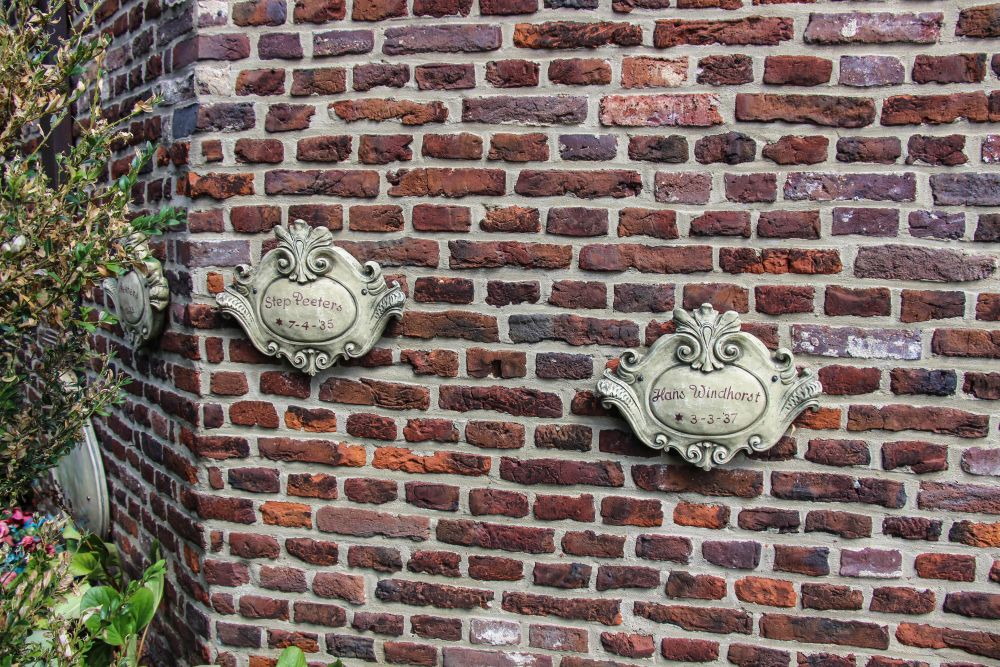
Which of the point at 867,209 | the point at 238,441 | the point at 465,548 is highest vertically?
the point at 867,209

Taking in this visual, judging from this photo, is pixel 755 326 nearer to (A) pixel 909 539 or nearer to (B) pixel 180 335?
(A) pixel 909 539

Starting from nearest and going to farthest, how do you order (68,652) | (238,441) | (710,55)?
(68,652) → (710,55) → (238,441)

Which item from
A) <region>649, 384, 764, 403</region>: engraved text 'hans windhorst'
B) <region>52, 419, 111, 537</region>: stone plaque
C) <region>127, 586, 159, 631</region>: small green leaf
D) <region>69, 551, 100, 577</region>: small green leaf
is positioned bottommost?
<region>69, 551, 100, 577</region>: small green leaf

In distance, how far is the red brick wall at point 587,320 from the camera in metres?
1.91

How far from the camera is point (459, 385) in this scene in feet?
6.92

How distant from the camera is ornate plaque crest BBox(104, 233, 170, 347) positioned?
2342 millimetres

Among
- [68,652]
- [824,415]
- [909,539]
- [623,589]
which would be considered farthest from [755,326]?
[68,652]

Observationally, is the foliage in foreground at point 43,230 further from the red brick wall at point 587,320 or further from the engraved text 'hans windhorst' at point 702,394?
the engraved text 'hans windhorst' at point 702,394

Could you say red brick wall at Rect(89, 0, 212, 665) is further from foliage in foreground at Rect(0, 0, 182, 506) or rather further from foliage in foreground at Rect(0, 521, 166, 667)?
foliage in foreground at Rect(0, 0, 182, 506)

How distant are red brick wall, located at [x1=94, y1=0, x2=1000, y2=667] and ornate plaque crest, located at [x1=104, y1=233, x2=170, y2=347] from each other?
14 centimetres

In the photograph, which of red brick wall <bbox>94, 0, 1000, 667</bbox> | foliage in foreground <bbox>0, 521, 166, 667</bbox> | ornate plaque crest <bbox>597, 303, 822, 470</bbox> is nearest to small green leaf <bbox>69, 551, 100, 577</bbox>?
foliage in foreground <bbox>0, 521, 166, 667</bbox>

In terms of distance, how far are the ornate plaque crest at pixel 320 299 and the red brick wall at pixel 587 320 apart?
2.7 inches

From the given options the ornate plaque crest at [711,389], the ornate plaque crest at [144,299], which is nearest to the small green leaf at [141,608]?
the ornate plaque crest at [144,299]

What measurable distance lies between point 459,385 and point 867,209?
122cm
